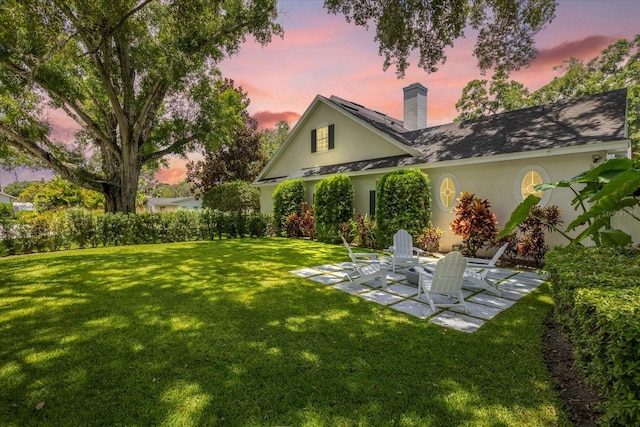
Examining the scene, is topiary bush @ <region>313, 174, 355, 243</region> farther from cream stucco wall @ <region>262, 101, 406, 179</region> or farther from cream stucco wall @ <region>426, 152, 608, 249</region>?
cream stucco wall @ <region>426, 152, 608, 249</region>

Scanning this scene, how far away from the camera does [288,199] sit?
15.6 metres

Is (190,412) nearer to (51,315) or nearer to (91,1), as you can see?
(51,315)

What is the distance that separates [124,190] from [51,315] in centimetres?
1426

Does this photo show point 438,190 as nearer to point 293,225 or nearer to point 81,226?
point 293,225

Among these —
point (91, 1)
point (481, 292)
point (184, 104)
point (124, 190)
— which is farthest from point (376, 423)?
point (184, 104)

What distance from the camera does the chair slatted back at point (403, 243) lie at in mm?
8211

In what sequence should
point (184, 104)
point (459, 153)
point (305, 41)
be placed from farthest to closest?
point (184, 104) → point (305, 41) → point (459, 153)

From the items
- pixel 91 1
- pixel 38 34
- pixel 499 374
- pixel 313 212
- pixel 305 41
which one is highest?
pixel 305 41

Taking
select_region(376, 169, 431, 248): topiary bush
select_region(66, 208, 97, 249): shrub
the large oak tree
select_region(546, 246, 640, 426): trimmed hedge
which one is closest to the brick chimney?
the large oak tree

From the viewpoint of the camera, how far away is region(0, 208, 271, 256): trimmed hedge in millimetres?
10867

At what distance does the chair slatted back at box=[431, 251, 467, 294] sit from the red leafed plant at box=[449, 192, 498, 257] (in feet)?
15.6

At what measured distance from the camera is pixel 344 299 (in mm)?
5609

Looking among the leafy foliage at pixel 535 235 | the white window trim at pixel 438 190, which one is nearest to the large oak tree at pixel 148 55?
the white window trim at pixel 438 190

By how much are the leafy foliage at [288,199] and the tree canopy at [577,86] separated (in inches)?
619
